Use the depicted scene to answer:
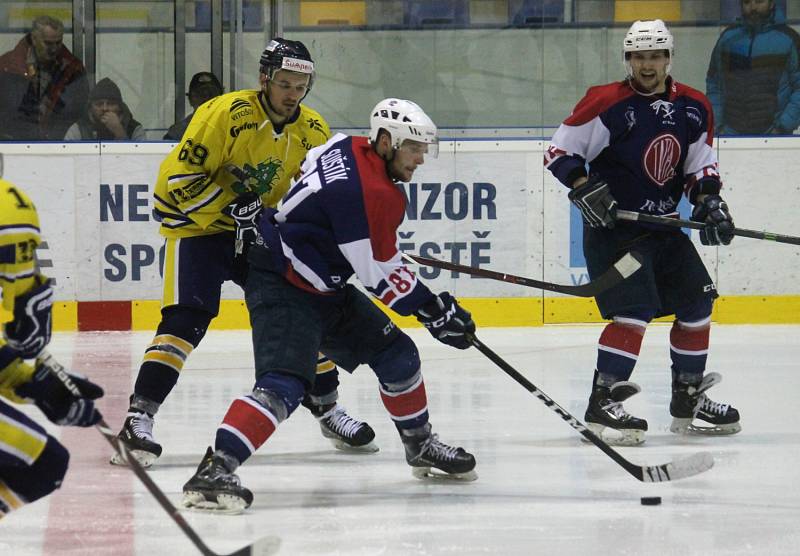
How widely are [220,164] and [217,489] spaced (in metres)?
1.11

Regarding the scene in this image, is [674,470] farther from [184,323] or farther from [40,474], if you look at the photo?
[40,474]

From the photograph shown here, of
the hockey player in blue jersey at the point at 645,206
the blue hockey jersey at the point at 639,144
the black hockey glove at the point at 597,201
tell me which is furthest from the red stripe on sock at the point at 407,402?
the blue hockey jersey at the point at 639,144

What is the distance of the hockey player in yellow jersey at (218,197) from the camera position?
12.7 ft

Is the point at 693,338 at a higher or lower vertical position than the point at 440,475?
higher

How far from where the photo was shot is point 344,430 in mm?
3982

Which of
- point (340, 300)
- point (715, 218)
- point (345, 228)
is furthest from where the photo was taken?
point (715, 218)

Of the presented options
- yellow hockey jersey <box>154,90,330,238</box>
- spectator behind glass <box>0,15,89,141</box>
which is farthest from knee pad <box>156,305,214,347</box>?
spectator behind glass <box>0,15,89,141</box>

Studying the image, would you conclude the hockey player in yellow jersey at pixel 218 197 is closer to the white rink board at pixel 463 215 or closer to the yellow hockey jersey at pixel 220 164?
the yellow hockey jersey at pixel 220 164

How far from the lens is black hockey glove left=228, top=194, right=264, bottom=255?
377 centimetres

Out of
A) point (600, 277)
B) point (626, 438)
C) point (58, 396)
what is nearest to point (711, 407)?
point (626, 438)

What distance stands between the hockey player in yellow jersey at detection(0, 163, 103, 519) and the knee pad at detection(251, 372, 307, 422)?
73 centimetres

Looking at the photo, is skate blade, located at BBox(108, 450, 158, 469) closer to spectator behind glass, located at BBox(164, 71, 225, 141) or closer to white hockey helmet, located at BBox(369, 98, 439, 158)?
white hockey helmet, located at BBox(369, 98, 439, 158)

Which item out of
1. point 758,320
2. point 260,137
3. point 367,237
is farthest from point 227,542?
point 758,320

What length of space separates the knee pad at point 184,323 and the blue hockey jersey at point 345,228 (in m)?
0.52
